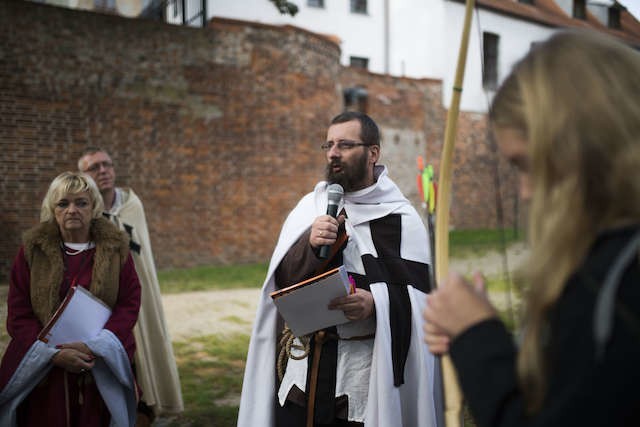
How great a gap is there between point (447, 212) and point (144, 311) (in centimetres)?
397

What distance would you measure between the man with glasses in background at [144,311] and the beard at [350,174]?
223 centimetres

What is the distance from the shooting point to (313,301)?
289cm

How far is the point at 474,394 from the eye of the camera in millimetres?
1237

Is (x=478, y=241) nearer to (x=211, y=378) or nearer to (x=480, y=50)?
(x=480, y=50)

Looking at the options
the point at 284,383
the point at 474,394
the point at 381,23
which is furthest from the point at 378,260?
the point at 381,23

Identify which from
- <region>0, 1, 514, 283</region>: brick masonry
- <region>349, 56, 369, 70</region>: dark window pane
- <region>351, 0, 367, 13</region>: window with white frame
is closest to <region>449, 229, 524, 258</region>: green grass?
<region>0, 1, 514, 283</region>: brick masonry

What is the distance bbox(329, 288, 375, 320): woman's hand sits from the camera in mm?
2900

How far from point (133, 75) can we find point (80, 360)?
10451 millimetres

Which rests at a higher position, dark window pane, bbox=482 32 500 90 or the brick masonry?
the brick masonry

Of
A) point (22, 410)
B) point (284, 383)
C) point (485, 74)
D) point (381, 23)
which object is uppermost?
point (381, 23)

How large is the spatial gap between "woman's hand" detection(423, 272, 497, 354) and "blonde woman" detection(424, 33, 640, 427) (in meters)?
0.02

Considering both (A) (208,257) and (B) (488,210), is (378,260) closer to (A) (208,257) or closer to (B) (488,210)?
(B) (488,210)

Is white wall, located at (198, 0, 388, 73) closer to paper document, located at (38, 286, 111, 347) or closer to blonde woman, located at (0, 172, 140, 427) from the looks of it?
blonde woman, located at (0, 172, 140, 427)

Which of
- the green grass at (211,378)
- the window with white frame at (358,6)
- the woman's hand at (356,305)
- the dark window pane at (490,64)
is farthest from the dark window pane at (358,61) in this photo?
the dark window pane at (490,64)
